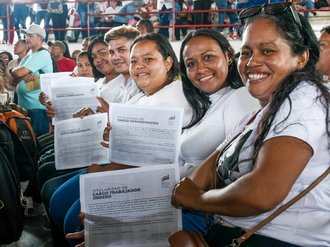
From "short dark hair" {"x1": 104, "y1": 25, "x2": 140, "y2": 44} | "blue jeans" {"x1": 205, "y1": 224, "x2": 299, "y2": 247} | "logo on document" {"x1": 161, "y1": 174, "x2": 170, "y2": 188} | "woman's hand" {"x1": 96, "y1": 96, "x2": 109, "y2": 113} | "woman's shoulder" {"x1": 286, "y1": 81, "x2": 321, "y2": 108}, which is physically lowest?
"blue jeans" {"x1": 205, "y1": 224, "x2": 299, "y2": 247}

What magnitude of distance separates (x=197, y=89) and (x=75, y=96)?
35.2 inches

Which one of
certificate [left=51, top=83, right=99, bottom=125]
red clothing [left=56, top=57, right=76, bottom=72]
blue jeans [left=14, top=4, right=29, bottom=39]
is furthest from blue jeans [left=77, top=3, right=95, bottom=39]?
certificate [left=51, top=83, right=99, bottom=125]

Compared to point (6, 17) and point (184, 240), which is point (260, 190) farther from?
point (6, 17)

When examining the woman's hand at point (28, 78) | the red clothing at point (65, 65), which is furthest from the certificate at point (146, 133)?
the red clothing at point (65, 65)

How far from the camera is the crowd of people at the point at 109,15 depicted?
7066mm

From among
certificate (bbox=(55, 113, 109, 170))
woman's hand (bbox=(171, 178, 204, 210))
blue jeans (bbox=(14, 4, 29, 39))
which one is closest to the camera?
woman's hand (bbox=(171, 178, 204, 210))

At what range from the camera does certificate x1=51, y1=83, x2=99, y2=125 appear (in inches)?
93.9

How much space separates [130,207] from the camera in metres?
1.30

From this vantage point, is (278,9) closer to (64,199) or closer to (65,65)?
(64,199)

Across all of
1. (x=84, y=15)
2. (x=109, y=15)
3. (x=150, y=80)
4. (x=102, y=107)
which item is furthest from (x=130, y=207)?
Answer: (x=84, y=15)

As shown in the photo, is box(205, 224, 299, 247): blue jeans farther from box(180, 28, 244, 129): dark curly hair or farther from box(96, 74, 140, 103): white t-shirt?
box(96, 74, 140, 103): white t-shirt

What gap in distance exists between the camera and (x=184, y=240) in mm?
1137

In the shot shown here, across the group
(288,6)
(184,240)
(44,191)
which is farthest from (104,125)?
(288,6)

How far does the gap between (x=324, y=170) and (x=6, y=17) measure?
895cm
